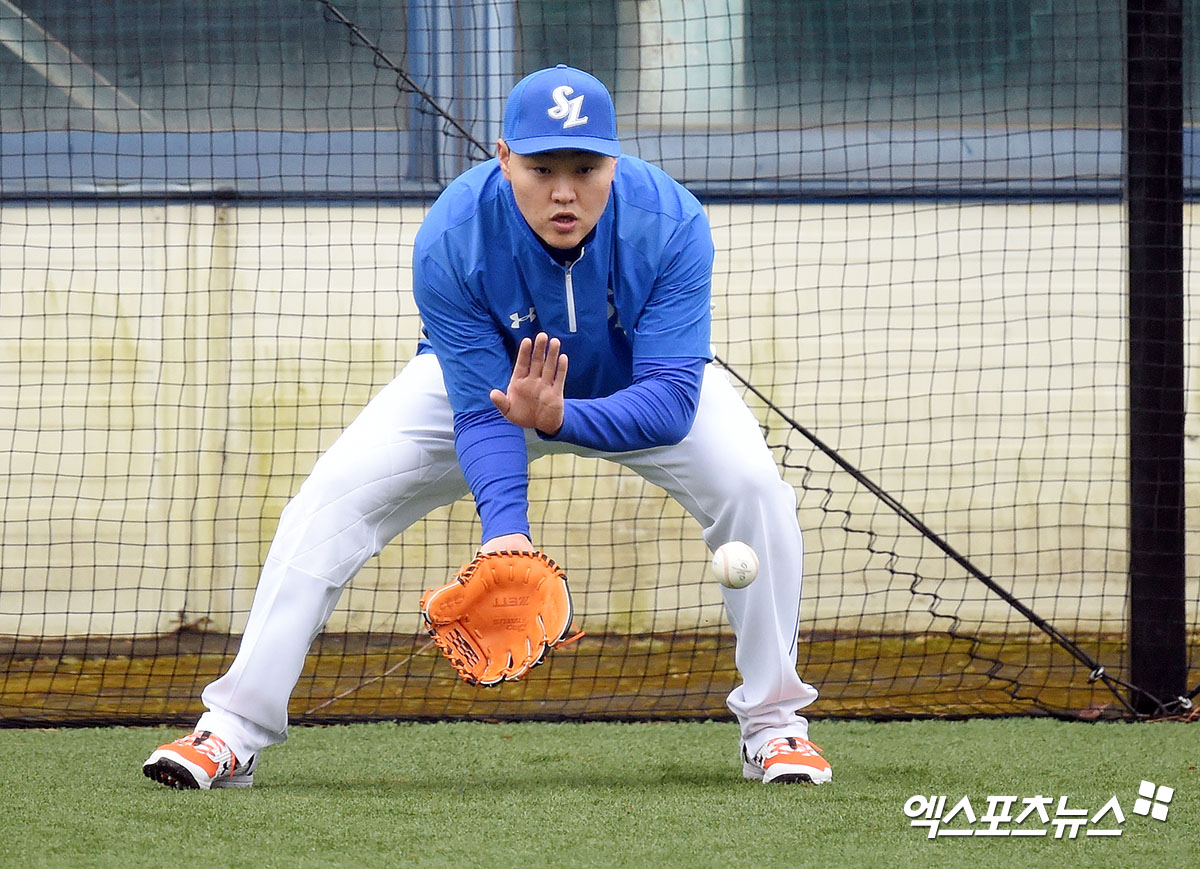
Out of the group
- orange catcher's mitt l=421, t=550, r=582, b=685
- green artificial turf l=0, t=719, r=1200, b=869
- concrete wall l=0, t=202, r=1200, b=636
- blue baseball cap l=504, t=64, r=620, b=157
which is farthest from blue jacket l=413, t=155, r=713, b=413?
concrete wall l=0, t=202, r=1200, b=636

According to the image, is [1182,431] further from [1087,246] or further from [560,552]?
[560,552]

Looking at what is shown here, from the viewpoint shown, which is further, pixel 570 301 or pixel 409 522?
pixel 409 522

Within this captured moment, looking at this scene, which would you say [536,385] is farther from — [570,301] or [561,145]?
[561,145]

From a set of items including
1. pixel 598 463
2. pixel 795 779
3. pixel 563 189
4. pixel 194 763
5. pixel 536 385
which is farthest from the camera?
pixel 598 463

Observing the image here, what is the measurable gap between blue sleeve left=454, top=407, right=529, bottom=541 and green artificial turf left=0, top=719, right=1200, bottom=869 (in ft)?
1.66

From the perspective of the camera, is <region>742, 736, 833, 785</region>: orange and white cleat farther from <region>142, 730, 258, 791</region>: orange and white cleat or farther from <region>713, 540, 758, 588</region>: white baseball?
<region>142, 730, 258, 791</region>: orange and white cleat

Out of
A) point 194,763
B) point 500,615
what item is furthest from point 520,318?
point 194,763

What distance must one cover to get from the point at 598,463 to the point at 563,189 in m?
2.53

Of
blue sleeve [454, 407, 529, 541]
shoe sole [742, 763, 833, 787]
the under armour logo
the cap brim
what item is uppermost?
the cap brim

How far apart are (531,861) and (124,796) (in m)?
0.89

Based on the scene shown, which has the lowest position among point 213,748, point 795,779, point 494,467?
point 795,779

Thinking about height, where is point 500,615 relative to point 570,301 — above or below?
below

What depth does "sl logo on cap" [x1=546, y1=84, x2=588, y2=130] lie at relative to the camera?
2.48 m

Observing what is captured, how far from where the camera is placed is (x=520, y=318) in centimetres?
271
